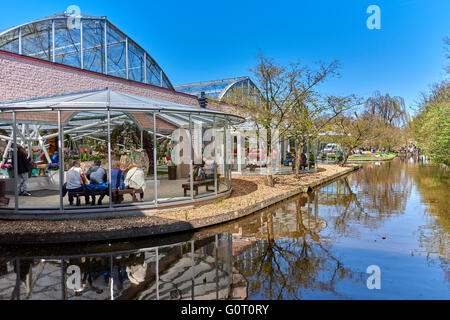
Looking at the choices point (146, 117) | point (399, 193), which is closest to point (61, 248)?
point (146, 117)

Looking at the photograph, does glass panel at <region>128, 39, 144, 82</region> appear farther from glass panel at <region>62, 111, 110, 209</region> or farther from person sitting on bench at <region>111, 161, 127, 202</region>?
person sitting on bench at <region>111, 161, 127, 202</region>

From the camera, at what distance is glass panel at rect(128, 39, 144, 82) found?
611 inches

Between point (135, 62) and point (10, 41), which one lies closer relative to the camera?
point (10, 41)

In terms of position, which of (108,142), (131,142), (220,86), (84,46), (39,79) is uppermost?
(220,86)

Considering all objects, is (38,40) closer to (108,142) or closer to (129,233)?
(108,142)

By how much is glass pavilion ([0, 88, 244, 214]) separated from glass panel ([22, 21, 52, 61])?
2495 mm

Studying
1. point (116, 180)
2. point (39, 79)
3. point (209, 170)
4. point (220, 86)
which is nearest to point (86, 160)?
point (39, 79)

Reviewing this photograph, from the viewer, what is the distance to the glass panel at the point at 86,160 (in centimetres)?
782

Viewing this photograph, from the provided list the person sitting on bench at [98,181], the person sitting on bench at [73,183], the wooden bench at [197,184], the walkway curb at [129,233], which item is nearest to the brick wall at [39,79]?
the person sitting on bench at [73,183]

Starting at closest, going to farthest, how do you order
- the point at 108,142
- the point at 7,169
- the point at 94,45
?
the point at 108,142
the point at 7,169
the point at 94,45

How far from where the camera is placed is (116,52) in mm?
14891

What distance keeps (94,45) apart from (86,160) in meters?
5.72

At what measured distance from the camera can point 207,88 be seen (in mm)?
28859
